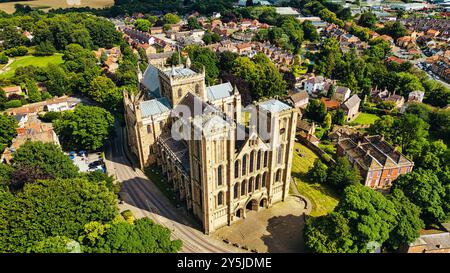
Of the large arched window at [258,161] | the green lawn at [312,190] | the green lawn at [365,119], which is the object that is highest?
the large arched window at [258,161]

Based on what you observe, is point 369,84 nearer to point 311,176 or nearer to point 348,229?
point 311,176

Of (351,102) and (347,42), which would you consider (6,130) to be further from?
(347,42)

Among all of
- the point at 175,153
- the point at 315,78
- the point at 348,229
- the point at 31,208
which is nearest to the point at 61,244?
the point at 31,208

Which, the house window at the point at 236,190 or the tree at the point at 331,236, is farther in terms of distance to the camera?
the house window at the point at 236,190

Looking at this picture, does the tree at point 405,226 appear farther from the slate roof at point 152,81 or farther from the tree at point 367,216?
the slate roof at point 152,81

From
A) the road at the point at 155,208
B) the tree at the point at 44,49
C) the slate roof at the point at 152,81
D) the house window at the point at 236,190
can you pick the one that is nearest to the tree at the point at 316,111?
the slate roof at the point at 152,81

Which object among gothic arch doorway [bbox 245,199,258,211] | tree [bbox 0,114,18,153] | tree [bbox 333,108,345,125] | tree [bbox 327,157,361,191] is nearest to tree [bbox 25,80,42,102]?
tree [bbox 0,114,18,153]

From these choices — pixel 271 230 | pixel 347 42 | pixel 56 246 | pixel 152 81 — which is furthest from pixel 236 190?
pixel 347 42
